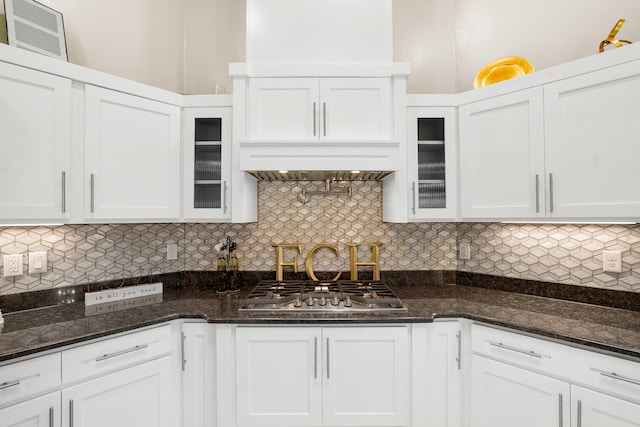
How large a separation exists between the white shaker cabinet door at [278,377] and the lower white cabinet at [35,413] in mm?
747

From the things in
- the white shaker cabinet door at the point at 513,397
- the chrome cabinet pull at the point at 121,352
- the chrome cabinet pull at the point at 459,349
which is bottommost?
the white shaker cabinet door at the point at 513,397

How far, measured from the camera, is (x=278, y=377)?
170cm

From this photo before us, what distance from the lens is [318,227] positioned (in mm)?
2426

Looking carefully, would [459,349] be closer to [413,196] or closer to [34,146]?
[413,196]

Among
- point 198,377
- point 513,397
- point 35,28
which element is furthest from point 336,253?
point 35,28

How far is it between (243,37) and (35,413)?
254 cm

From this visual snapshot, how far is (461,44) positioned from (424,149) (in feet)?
3.27

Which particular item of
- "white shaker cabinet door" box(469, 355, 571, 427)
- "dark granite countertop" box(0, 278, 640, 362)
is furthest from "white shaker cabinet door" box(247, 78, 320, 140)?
"white shaker cabinet door" box(469, 355, 571, 427)

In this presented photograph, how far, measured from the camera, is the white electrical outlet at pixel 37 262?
177cm

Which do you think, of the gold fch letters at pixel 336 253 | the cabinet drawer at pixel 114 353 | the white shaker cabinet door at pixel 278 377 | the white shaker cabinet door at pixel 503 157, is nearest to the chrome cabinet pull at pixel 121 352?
the cabinet drawer at pixel 114 353

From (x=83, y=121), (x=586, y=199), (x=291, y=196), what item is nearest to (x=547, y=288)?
(x=586, y=199)

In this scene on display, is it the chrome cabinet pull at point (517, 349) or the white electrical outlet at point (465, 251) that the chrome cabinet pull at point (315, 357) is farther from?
the white electrical outlet at point (465, 251)

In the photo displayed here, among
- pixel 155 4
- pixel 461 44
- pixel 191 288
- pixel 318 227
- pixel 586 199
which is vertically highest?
pixel 155 4

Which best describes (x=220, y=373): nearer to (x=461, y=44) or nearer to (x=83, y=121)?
(x=83, y=121)
